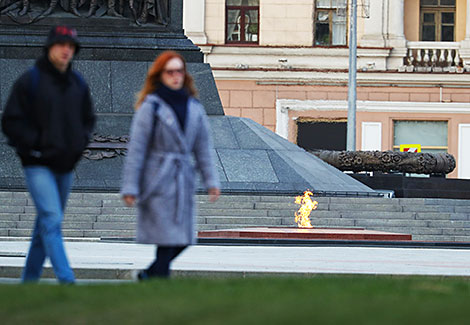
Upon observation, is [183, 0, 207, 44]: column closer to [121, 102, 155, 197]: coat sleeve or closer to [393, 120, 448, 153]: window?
[393, 120, 448, 153]: window

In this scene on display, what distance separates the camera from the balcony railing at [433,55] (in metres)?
40.4

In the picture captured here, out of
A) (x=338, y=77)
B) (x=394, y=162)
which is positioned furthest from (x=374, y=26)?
(x=394, y=162)

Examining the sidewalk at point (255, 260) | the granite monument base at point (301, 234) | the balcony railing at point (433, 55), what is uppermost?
the balcony railing at point (433, 55)

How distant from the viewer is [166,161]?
7.68 metres

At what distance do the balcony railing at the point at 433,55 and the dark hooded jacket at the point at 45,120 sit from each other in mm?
32753

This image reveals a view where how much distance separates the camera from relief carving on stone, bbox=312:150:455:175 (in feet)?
94.1

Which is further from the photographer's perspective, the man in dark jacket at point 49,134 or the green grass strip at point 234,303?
the man in dark jacket at point 49,134

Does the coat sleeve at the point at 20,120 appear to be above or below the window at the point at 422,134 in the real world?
above

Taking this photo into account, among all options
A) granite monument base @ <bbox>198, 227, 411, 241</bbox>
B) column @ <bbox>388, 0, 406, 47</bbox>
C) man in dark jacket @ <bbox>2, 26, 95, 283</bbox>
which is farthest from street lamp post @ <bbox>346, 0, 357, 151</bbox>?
man in dark jacket @ <bbox>2, 26, 95, 283</bbox>

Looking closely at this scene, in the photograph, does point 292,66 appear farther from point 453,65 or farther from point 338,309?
point 338,309

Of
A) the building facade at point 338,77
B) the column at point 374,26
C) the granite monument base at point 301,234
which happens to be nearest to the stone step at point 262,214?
the granite monument base at point 301,234

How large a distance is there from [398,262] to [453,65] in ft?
95.1

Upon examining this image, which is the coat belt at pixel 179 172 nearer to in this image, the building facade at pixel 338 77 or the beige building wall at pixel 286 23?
the building facade at pixel 338 77

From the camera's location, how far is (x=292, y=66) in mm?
40656
